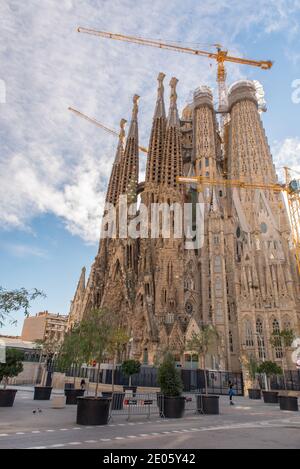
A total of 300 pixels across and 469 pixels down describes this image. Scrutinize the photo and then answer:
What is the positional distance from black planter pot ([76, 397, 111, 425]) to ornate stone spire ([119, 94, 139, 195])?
61561 millimetres

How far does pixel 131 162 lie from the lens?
75.2 meters

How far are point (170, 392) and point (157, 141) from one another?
206 feet

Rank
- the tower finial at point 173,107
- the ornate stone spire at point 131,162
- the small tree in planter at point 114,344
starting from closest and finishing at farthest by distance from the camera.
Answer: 1. the small tree in planter at point 114,344
2. the tower finial at point 173,107
3. the ornate stone spire at point 131,162

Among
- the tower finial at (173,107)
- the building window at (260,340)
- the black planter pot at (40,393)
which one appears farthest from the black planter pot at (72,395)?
the tower finial at (173,107)

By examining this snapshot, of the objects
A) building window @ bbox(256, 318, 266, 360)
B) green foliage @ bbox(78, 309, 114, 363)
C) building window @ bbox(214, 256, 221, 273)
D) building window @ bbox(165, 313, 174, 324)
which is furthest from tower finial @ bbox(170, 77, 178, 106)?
green foliage @ bbox(78, 309, 114, 363)

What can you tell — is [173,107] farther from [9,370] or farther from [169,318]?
[9,370]

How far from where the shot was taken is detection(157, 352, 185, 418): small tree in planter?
13.6 meters

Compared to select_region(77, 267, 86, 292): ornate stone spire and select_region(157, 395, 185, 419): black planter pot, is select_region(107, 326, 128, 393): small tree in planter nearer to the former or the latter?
select_region(157, 395, 185, 419): black planter pot

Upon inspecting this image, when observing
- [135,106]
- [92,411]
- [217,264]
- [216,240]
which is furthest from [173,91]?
[92,411]

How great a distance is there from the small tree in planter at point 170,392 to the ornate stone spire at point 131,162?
5946 cm

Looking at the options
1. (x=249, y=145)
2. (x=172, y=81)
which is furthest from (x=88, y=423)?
(x=172, y=81)

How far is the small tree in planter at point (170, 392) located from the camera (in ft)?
44.6

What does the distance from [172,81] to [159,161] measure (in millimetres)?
25022

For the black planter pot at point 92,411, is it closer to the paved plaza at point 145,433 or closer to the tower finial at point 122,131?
the paved plaza at point 145,433
